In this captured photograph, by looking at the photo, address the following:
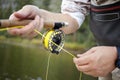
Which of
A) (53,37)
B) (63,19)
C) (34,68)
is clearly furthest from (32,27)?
(34,68)

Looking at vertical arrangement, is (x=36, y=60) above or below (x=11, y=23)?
below

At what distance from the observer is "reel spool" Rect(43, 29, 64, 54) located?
1.24 m

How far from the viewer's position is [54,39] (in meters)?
1.28

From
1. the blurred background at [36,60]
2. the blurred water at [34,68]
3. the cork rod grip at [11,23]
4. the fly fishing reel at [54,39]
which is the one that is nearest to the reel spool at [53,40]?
the fly fishing reel at [54,39]

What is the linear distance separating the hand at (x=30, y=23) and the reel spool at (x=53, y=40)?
0.13 feet

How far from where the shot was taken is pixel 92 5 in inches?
58.4

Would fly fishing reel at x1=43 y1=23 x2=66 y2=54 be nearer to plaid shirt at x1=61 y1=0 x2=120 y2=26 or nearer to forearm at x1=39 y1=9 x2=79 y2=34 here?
forearm at x1=39 y1=9 x2=79 y2=34

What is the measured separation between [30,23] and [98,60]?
0.24 metres

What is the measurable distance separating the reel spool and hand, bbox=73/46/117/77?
11 cm

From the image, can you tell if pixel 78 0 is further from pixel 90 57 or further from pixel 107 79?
pixel 90 57

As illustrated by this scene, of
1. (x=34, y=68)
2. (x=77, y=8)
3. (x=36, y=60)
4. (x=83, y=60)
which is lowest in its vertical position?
(x=36, y=60)

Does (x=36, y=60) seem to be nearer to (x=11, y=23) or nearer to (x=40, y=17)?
(x=40, y=17)

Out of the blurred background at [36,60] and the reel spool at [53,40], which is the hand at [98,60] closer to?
the reel spool at [53,40]

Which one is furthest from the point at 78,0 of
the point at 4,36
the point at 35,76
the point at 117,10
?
the point at 4,36
